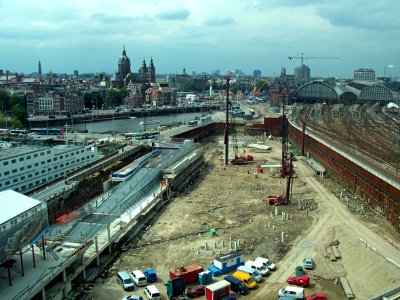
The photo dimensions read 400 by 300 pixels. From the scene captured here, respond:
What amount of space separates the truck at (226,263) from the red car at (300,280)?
5.60 ft

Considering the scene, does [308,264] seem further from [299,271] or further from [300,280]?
[300,280]

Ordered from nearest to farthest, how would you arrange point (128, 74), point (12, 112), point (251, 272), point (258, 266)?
point (251, 272), point (258, 266), point (12, 112), point (128, 74)

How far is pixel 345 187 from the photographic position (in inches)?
901

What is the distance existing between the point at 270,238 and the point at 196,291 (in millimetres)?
4930

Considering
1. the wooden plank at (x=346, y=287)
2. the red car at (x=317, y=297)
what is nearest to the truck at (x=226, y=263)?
the red car at (x=317, y=297)

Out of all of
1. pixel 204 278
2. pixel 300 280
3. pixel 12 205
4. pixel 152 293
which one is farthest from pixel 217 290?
pixel 12 205

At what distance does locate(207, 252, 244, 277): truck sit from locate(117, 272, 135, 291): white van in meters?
2.35

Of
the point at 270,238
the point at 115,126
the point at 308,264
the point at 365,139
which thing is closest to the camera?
the point at 308,264

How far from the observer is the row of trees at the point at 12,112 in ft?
158

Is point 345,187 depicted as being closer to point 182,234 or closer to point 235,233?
point 235,233

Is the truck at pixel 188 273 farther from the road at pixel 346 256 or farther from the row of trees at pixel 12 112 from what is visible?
the row of trees at pixel 12 112

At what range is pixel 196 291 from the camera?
11.6 metres

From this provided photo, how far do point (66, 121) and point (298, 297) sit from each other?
52.6 meters

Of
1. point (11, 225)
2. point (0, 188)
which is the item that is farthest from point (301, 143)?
point (11, 225)
